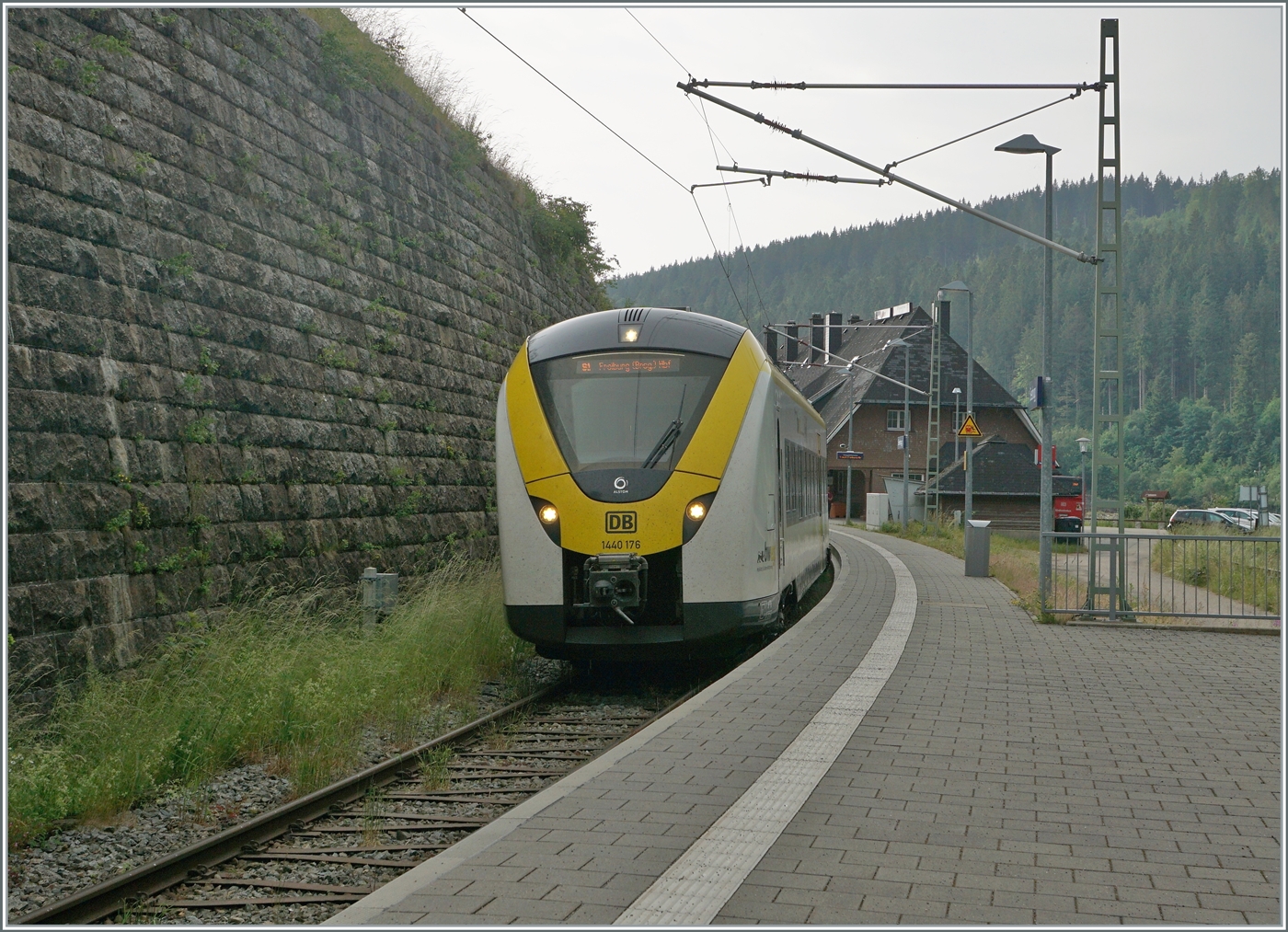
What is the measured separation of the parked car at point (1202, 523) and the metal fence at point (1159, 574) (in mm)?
22415

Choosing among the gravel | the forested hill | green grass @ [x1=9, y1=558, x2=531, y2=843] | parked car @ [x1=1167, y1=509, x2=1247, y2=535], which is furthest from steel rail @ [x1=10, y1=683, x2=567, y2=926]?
the forested hill

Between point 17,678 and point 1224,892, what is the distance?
22.3ft

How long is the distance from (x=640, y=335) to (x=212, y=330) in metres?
3.80

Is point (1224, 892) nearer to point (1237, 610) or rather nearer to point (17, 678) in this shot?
point (17, 678)

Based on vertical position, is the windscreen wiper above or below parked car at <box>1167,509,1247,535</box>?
above

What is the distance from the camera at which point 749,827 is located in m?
5.13

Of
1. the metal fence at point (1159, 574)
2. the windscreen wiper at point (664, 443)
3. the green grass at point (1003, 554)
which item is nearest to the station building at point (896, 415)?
the green grass at point (1003, 554)

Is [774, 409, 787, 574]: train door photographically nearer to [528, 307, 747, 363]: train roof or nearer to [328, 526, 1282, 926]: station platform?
[528, 307, 747, 363]: train roof

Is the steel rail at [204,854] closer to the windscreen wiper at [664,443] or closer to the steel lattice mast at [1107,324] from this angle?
the windscreen wiper at [664,443]

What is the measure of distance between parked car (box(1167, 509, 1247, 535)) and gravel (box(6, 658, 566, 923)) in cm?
3420

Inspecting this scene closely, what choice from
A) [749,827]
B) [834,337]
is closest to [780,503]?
[749,827]

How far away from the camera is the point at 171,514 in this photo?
9406mm

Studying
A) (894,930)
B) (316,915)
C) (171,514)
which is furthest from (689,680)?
(894,930)

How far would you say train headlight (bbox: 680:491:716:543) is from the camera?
9555 mm
